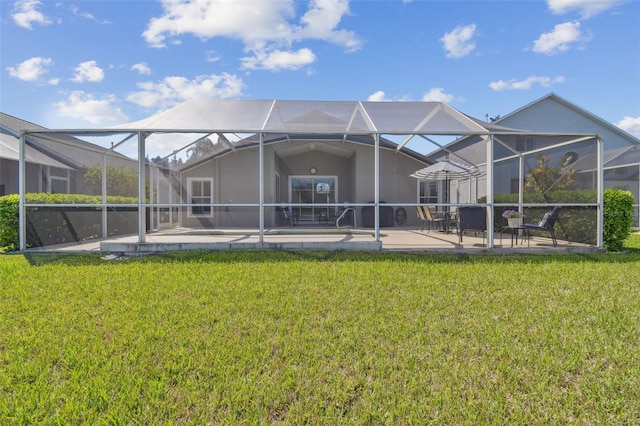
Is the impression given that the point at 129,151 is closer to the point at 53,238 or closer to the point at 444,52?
the point at 53,238

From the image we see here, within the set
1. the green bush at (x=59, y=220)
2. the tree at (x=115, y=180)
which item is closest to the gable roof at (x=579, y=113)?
the tree at (x=115, y=180)

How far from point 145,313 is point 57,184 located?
683cm

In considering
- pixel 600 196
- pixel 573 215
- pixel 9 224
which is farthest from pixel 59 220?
pixel 600 196

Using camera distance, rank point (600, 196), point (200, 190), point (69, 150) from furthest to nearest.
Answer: point (200, 190) → point (69, 150) → point (600, 196)

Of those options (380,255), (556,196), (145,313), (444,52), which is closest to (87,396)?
(145,313)

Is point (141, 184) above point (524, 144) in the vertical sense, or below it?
below

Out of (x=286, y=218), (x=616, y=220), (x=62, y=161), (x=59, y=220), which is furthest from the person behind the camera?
(x=286, y=218)

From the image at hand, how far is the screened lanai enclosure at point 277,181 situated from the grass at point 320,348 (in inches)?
98.2

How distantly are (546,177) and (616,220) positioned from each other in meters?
1.57

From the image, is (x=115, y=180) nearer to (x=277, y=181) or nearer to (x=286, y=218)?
(x=286, y=218)

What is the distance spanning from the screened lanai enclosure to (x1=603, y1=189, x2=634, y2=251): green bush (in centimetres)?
26

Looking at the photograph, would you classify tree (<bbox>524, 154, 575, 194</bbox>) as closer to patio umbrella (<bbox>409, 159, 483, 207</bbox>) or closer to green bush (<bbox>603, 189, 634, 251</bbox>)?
green bush (<bbox>603, 189, 634, 251</bbox>)

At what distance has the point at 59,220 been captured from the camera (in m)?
7.95

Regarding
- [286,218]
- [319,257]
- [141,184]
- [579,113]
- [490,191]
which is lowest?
[319,257]
